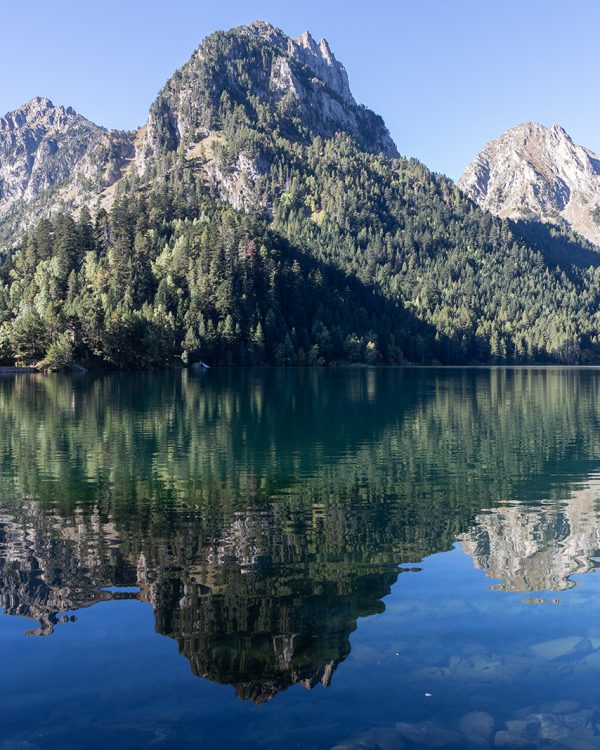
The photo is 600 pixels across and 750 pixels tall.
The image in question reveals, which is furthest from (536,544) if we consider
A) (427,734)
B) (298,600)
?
(427,734)

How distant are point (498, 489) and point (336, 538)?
12956 mm

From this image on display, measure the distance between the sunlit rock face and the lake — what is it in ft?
0.38

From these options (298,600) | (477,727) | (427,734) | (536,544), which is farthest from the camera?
(536,544)

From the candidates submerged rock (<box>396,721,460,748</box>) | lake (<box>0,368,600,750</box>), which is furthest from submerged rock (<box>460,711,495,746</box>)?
submerged rock (<box>396,721,460,748</box>)

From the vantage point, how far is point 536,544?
2378 cm

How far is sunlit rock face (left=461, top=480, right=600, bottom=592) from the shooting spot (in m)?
20.8

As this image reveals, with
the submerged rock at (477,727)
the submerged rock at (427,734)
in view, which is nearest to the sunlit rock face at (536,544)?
the submerged rock at (477,727)

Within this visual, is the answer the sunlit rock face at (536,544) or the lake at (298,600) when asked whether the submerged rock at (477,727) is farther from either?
the sunlit rock face at (536,544)

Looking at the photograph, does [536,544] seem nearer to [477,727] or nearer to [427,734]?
[477,727]

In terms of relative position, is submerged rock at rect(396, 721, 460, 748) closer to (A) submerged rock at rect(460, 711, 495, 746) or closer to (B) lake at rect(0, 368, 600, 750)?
(B) lake at rect(0, 368, 600, 750)

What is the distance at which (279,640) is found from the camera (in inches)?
605

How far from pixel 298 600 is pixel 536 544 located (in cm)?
1047

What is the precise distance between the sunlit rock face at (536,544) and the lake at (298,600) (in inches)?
4.5

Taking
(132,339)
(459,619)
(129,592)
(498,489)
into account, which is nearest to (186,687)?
(129,592)
